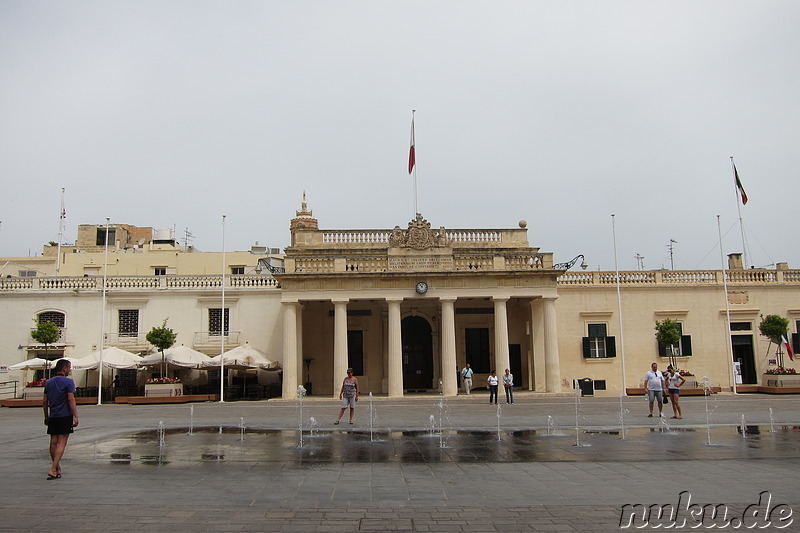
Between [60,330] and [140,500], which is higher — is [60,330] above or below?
above

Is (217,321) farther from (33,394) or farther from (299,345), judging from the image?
(33,394)

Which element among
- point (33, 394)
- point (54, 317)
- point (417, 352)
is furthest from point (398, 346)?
point (54, 317)

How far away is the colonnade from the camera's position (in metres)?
32.9

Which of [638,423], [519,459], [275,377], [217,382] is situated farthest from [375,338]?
[519,459]

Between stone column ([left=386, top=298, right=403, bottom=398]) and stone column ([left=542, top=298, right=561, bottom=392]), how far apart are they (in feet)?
24.5

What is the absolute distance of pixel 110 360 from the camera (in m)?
32.6

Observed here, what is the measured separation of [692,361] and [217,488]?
33794 mm

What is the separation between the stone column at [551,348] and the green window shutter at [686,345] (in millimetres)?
8617

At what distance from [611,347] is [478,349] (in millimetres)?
7488

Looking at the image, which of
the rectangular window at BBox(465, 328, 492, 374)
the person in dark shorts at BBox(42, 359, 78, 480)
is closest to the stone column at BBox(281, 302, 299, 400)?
the rectangular window at BBox(465, 328, 492, 374)

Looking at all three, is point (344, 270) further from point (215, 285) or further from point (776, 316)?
point (776, 316)

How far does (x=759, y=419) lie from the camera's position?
65.7ft

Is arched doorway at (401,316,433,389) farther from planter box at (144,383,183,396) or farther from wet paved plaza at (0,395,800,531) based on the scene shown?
wet paved plaza at (0,395,800,531)

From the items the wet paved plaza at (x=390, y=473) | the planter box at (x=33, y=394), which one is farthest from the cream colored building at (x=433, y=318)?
the wet paved plaza at (x=390, y=473)
